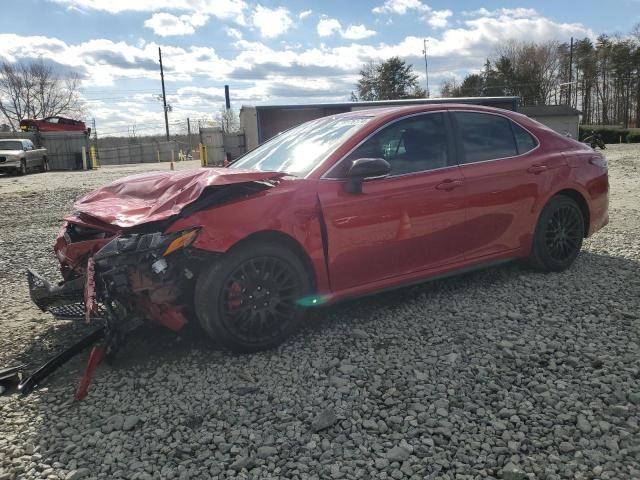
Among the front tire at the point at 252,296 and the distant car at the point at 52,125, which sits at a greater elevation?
the distant car at the point at 52,125

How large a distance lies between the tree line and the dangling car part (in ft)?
180

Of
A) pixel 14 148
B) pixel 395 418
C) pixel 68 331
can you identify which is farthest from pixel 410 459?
pixel 14 148

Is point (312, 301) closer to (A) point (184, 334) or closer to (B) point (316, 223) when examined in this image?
(B) point (316, 223)

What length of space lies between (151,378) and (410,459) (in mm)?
1694

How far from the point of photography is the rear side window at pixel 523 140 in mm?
4781

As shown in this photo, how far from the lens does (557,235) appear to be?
497cm

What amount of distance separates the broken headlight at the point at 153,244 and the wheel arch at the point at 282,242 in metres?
0.28

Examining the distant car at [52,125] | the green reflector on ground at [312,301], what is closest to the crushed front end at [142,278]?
the green reflector on ground at [312,301]

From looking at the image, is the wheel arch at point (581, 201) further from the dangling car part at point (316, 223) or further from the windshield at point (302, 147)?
the windshield at point (302, 147)

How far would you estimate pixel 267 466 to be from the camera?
243 cm

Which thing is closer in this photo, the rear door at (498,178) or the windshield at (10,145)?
the rear door at (498,178)

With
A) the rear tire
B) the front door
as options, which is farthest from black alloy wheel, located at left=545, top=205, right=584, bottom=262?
the front door

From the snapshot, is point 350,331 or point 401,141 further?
point 401,141

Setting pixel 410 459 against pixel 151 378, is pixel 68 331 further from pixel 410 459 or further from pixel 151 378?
pixel 410 459
